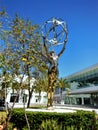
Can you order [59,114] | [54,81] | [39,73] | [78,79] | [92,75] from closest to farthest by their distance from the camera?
[59,114] → [54,81] → [39,73] → [92,75] → [78,79]

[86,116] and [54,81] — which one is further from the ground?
[54,81]

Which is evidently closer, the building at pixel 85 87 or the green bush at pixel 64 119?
the green bush at pixel 64 119

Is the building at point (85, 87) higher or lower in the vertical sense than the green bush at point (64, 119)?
higher

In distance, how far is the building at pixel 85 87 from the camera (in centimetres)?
5689

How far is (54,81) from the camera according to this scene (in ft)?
54.6

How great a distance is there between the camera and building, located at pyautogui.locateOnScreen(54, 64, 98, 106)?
56894 millimetres

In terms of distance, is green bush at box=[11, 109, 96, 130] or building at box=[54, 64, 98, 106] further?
building at box=[54, 64, 98, 106]

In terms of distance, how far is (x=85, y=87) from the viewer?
59.9 m

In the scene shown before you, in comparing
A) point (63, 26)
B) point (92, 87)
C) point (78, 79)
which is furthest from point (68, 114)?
point (78, 79)

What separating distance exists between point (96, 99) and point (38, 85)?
91.7 ft

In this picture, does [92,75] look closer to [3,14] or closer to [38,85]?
[38,85]

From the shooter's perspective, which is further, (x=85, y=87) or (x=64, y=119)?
(x=85, y=87)

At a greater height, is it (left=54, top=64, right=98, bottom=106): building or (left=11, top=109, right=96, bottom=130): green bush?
(left=54, top=64, right=98, bottom=106): building

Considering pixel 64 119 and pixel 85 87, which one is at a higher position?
pixel 85 87
